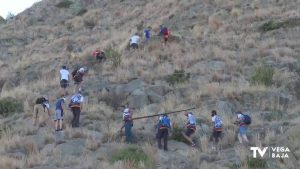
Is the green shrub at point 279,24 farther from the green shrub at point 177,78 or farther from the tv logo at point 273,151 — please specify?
the tv logo at point 273,151

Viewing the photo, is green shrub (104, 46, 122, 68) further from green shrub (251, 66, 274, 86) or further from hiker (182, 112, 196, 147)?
hiker (182, 112, 196, 147)

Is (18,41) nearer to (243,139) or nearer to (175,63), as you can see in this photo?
(175,63)

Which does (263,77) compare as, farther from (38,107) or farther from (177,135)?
(38,107)

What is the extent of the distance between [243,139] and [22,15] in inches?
1692

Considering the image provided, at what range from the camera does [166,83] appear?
28.5 metres

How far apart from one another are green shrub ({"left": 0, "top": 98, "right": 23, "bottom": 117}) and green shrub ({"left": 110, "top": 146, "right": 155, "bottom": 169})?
28.3 feet

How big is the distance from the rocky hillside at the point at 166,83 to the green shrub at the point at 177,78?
6cm

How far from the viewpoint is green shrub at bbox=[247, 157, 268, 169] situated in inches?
677

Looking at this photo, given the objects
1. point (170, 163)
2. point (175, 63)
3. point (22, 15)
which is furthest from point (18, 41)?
point (170, 163)

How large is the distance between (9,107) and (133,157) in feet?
32.6

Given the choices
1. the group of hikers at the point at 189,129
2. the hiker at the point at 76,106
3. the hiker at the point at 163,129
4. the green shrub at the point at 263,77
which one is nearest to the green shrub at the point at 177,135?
the group of hikers at the point at 189,129

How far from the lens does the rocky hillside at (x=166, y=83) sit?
19.4 m

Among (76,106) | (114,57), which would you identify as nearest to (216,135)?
(76,106)

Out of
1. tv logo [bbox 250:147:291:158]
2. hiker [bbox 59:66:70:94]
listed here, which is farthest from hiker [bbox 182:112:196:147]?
hiker [bbox 59:66:70:94]
